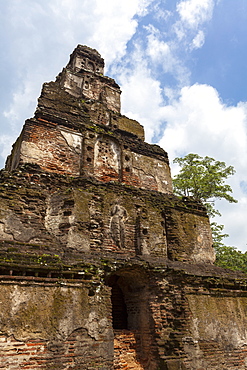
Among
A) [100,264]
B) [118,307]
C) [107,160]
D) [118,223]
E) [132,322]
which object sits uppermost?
[107,160]

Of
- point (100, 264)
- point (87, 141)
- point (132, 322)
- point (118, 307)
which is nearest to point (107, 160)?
point (87, 141)

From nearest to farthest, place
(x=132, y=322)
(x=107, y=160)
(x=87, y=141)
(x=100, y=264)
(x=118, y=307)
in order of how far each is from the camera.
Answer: (x=100, y=264), (x=132, y=322), (x=118, y=307), (x=87, y=141), (x=107, y=160)

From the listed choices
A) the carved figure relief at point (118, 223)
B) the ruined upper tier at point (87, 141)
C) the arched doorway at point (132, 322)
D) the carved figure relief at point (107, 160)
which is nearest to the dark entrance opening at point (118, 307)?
the arched doorway at point (132, 322)

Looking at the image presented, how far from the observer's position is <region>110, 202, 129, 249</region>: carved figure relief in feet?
28.4

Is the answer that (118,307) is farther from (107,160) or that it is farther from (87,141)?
(87,141)

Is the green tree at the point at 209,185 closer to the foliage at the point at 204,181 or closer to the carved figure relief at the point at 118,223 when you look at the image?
the foliage at the point at 204,181

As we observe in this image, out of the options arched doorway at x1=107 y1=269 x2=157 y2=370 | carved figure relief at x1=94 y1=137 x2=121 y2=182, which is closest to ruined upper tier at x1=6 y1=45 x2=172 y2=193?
carved figure relief at x1=94 y1=137 x2=121 y2=182

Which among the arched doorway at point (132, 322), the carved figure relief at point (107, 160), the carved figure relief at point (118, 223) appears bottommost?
the arched doorway at point (132, 322)

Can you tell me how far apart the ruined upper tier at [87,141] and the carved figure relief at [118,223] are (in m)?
2.28

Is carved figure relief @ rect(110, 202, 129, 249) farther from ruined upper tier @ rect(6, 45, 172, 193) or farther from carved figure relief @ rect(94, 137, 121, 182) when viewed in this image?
carved figure relief @ rect(94, 137, 121, 182)

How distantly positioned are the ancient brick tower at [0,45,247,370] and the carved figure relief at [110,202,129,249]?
0.11 feet

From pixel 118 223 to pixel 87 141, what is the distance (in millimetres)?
4294

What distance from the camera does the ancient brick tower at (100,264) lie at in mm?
5391

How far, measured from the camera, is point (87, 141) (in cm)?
1159
